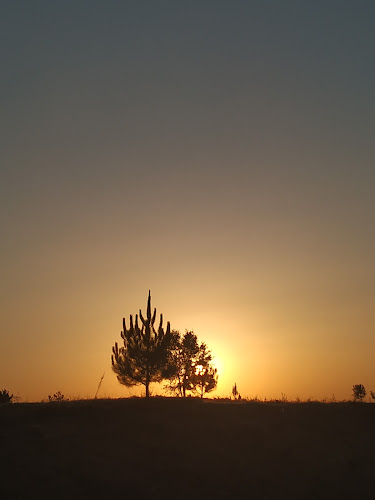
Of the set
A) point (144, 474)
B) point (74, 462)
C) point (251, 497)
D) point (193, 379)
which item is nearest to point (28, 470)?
point (74, 462)

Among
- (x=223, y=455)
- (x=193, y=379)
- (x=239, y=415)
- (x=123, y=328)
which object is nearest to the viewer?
(x=223, y=455)

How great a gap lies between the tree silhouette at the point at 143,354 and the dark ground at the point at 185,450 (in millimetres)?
11085

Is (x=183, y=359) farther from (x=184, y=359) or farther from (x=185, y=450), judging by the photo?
(x=185, y=450)

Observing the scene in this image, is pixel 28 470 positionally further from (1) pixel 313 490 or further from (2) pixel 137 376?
(2) pixel 137 376

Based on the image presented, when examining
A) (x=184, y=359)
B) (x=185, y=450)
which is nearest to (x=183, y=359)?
(x=184, y=359)

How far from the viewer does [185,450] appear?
26062mm

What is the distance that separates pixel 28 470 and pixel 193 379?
3523 centimetres

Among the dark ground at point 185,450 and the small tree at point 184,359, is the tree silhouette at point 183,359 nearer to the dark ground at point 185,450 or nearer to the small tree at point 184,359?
the small tree at point 184,359

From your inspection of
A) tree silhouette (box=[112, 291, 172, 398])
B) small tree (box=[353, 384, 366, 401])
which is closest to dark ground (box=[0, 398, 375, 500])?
tree silhouette (box=[112, 291, 172, 398])

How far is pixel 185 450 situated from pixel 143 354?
58.3 ft

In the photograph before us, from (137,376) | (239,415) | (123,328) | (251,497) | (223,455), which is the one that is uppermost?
(123,328)

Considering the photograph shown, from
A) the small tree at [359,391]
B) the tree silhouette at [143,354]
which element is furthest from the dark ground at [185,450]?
the small tree at [359,391]

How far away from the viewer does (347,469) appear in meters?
24.7

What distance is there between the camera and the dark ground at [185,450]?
2273cm
